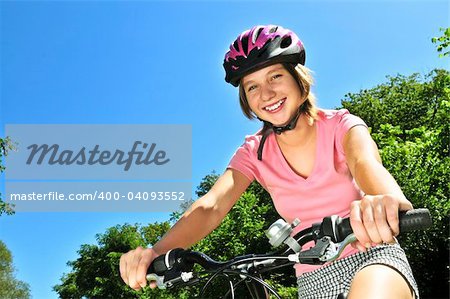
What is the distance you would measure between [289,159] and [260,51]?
0.59m

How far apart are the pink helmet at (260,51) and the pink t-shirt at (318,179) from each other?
14.8 inches

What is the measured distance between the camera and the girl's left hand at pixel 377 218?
1.83 metres

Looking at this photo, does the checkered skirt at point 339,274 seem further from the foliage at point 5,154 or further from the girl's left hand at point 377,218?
the foliage at point 5,154

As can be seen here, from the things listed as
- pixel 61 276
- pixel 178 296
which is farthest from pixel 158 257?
pixel 61 276

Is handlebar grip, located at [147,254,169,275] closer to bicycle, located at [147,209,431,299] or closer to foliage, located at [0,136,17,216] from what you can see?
bicycle, located at [147,209,431,299]

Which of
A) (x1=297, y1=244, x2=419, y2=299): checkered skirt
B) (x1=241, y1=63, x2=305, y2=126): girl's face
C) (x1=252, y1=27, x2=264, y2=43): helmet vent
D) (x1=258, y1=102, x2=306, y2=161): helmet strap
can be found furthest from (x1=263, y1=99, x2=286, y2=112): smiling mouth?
(x1=297, y1=244, x2=419, y2=299): checkered skirt

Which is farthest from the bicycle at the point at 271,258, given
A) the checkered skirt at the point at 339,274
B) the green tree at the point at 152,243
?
the green tree at the point at 152,243

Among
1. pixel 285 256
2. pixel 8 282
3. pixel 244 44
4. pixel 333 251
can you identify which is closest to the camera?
pixel 333 251

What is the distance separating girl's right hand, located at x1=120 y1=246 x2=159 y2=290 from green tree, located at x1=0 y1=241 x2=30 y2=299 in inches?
1281

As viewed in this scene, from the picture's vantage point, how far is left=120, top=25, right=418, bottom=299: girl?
2703 mm

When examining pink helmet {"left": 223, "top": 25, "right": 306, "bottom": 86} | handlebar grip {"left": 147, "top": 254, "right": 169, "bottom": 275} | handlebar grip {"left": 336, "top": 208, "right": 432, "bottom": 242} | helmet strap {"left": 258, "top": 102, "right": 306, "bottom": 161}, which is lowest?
handlebar grip {"left": 336, "top": 208, "right": 432, "bottom": 242}

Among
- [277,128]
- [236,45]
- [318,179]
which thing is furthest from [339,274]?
[236,45]

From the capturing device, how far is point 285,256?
217 centimetres

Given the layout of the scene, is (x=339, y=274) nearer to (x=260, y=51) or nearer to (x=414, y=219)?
(x=414, y=219)
